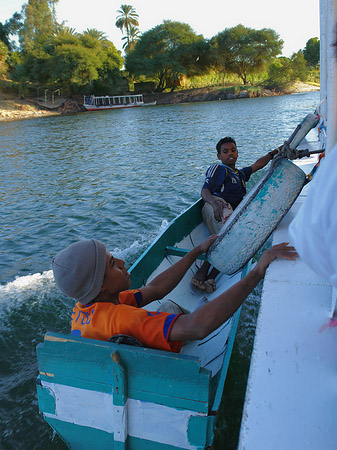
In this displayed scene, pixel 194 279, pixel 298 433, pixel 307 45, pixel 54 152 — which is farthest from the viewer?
pixel 307 45

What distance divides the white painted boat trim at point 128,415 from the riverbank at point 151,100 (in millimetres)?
42147

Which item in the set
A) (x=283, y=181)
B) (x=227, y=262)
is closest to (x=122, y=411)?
(x=227, y=262)

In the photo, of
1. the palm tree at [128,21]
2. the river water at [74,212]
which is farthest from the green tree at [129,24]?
the river water at [74,212]

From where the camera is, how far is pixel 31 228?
7.89 metres

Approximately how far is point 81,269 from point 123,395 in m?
0.69

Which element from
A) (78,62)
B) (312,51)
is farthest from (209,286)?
(312,51)

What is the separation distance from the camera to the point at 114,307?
2.03m

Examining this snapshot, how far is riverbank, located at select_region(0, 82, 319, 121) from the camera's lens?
41.8 metres

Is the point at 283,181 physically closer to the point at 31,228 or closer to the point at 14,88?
the point at 31,228

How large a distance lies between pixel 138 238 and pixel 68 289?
199 inches

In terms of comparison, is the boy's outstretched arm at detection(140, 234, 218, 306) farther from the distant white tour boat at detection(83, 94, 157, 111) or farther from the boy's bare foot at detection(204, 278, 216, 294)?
the distant white tour boat at detection(83, 94, 157, 111)

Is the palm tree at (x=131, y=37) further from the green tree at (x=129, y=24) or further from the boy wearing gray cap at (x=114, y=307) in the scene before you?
the boy wearing gray cap at (x=114, y=307)

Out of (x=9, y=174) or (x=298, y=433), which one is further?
(x=9, y=174)

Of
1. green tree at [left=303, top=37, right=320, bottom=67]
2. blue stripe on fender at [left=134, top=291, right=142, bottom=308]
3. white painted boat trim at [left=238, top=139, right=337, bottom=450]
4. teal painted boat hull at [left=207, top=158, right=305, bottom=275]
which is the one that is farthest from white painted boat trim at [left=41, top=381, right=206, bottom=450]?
green tree at [left=303, top=37, right=320, bottom=67]
